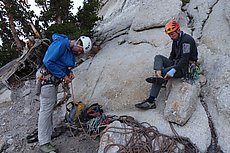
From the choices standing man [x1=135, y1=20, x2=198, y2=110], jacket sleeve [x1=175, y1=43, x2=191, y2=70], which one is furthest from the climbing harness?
jacket sleeve [x1=175, y1=43, x2=191, y2=70]

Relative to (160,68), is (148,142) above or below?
below

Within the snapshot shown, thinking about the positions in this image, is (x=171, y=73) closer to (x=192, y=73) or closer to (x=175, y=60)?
(x=175, y=60)

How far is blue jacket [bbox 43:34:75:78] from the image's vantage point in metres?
4.82

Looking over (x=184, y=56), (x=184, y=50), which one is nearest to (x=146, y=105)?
(x=184, y=56)

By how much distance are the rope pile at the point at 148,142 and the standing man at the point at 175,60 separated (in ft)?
2.65

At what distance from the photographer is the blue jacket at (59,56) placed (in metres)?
4.82

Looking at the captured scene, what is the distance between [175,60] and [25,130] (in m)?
4.06

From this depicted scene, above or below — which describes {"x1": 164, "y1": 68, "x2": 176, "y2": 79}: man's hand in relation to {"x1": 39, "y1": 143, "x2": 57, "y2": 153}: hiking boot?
above

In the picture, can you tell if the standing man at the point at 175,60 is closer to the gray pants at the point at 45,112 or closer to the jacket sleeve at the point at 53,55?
the gray pants at the point at 45,112

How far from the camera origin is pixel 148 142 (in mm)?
4812

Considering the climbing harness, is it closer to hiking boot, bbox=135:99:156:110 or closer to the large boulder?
the large boulder

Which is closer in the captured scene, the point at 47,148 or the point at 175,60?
the point at 47,148

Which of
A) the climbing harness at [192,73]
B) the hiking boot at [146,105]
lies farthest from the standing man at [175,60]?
the climbing harness at [192,73]

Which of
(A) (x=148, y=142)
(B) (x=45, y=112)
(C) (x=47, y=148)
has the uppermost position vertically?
(B) (x=45, y=112)
